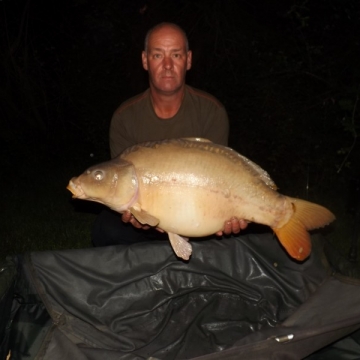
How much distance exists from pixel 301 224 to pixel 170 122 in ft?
2.79

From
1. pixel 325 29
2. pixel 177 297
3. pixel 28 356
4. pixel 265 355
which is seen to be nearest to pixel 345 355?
pixel 265 355

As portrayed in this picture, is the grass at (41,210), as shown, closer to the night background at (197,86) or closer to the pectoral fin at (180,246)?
the night background at (197,86)

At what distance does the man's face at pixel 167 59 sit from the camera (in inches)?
87.4

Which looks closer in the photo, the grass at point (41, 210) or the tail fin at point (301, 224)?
the tail fin at point (301, 224)

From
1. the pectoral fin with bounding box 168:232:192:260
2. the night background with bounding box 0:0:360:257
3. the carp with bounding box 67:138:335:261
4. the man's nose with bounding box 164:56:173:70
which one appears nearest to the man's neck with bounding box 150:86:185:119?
the man's nose with bounding box 164:56:173:70

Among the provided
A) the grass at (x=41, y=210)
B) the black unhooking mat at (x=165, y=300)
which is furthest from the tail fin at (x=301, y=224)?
the grass at (x=41, y=210)

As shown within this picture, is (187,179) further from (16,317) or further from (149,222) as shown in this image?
(16,317)

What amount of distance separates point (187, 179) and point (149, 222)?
189 mm

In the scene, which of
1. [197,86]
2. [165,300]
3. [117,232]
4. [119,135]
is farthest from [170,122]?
[197,86]

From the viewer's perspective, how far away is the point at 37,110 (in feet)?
19.1

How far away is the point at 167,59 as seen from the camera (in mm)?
2225

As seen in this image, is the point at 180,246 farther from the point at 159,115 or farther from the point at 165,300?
the point at 159,115

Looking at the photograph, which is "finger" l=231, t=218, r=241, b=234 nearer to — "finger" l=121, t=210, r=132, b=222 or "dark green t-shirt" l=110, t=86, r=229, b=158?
"finger" l=121, t=210, r=132, b=222

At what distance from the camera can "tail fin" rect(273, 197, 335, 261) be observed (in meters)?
1.77
